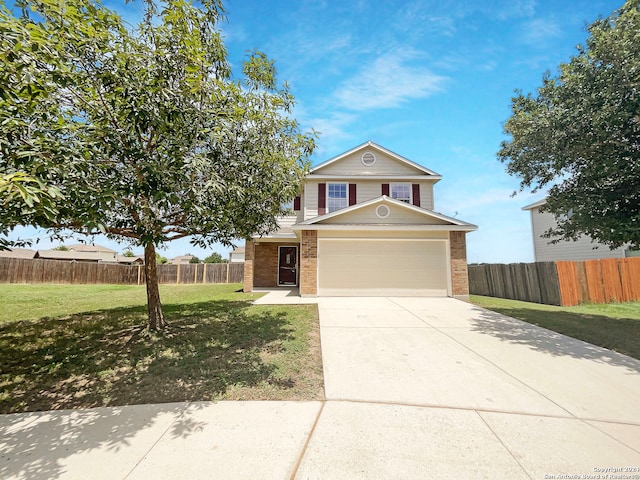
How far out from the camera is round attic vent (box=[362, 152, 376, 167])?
15.4m

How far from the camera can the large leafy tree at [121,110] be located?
10.0 feet

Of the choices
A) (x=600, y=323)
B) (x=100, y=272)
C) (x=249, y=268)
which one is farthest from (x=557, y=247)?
(x=100, y=272)

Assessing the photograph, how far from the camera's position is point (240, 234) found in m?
6.91

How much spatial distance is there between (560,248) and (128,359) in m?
22.7

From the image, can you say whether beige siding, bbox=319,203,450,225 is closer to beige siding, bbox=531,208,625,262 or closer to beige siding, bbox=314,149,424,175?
beige siding, bbox=314,149,424,175

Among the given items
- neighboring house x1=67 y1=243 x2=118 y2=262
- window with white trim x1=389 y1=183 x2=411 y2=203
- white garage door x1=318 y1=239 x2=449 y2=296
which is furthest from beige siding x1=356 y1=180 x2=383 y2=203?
neighboring house x1=67 y1=243 x2=118 y2=262

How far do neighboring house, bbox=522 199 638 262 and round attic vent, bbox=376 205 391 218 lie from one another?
9.68 metres

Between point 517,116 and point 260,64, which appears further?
point 517,116

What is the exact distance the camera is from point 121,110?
12.4 ft

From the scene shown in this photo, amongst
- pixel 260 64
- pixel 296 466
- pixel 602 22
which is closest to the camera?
pixel 296 466

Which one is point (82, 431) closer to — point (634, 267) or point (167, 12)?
point (167, 12)

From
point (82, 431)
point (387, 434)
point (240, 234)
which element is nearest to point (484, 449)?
point (387, 434)

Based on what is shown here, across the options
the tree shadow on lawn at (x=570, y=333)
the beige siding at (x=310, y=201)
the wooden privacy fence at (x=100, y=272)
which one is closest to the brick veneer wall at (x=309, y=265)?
the beige siding at (x=310, y=201)

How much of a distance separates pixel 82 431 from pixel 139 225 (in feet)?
9.09
